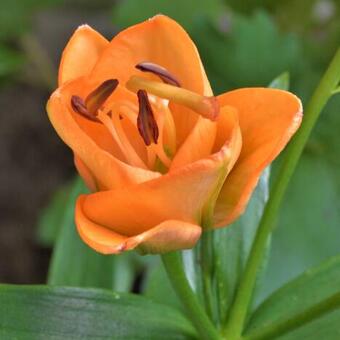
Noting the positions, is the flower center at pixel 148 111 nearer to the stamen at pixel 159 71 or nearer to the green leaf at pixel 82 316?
the stamen at pixel 159 71

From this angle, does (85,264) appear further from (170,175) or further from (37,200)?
(37,200)

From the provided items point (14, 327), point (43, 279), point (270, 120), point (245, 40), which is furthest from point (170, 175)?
point (43, 279)

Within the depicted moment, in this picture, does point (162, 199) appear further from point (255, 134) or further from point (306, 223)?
point (306, 223)

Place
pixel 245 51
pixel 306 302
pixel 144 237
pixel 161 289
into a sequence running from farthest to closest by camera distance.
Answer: pixel 245 51 < pixel 161 289 < pixel 306 302 < pixel 144 237

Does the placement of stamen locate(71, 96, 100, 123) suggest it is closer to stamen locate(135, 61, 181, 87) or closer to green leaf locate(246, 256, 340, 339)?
stamen locate(135, 61, 181, 87)

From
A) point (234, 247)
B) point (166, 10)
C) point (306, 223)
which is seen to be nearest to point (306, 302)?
point (234, 247)

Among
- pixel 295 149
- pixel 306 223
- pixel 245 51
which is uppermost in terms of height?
pixel 295 149

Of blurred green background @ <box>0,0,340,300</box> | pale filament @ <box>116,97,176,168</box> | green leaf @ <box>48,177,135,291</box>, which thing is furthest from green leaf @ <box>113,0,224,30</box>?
pale filament @ <box>116,97,176,168</box>

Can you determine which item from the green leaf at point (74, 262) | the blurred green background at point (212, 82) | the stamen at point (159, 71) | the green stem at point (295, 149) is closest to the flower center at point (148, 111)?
the stamen at point (159, 71)
